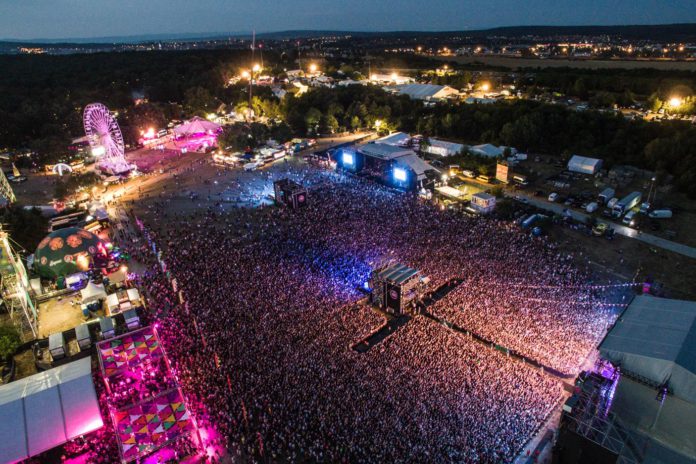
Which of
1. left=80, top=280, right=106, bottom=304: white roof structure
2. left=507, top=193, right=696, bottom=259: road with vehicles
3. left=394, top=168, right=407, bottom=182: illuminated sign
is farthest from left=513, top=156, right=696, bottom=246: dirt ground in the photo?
left=80, top=280, right=106, bottom=304: white roof structure

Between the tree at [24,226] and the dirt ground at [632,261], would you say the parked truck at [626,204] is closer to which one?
the dirt ground at [632,261]

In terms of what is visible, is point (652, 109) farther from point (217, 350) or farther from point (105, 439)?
point (105, 439)

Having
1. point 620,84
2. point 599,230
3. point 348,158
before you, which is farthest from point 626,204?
point 620,84

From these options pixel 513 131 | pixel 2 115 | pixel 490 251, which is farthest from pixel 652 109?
pixel 2 115

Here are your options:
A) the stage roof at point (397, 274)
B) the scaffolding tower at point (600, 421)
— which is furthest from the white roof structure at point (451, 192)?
the scaffolding tower at point (600, 421)

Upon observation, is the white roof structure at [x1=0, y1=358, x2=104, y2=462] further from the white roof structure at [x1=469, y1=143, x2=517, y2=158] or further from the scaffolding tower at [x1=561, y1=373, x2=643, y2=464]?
the white roof structure at [x1=469, y1=143, x2=517, y2=158]

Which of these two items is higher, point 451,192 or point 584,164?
point 584,164

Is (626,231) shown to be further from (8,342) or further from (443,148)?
(8,342)
